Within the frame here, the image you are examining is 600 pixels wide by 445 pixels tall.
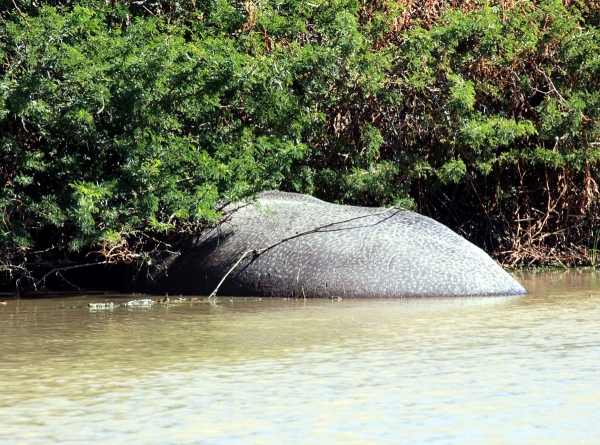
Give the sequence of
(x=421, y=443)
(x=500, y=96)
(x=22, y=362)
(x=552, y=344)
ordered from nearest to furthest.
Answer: (x=421, y=443) → (x=22, y=362) → (x=552, y=344) → (x=500, y=96)

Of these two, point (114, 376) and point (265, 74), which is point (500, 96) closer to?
point (265, 74)

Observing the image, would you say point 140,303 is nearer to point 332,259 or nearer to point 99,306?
point 99,306

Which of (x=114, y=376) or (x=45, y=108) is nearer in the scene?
(x=114, y=376)

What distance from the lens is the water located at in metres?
3.55

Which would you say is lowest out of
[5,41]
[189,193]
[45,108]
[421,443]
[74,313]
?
[421,443]

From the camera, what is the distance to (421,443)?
3338 millimetres

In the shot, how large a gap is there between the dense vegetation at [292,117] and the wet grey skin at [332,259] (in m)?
0.35

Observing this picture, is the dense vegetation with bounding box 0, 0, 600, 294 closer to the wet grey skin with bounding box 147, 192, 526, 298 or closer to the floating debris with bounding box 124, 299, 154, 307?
the wet grey skin with bounding box 147, 192, 526, 298

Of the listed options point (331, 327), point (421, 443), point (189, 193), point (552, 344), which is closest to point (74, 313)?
point (189, 193)

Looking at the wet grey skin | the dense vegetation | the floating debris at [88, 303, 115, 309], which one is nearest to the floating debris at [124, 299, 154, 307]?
the floating debris at [88, 303, 115, 309]

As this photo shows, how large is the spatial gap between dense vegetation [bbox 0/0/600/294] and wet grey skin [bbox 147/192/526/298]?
35 centimetres

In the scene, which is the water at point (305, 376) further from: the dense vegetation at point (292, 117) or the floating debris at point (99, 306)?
the dense vegetation at point (292, 117)

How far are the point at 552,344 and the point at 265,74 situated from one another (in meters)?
4.30

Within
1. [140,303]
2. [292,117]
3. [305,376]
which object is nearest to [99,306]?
[140,303]
